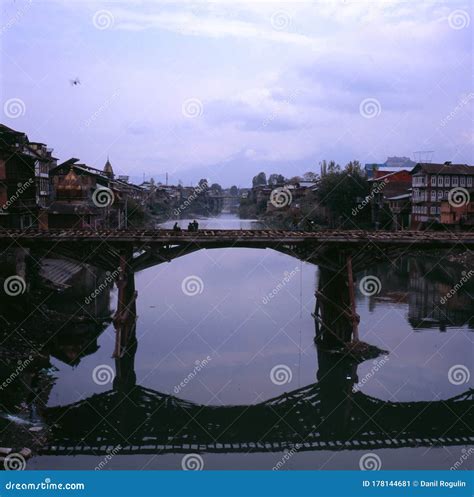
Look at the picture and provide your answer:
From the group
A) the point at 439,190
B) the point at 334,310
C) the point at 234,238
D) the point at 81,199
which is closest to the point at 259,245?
the point at 234,238

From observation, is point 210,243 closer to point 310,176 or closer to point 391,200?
point 391,200

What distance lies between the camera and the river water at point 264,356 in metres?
17.3

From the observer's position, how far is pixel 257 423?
64.4 feet

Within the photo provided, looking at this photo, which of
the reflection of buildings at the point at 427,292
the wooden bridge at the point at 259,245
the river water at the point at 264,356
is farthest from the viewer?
the reflection of buildings at the point at 427,292

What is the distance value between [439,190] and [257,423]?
43.9m

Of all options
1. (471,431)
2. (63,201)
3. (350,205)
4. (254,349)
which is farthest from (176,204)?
(471,431)

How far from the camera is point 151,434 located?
1895 cm

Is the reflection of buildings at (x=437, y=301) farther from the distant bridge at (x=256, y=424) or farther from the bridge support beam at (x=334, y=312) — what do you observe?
the distant bridge at (x=256, y=424)

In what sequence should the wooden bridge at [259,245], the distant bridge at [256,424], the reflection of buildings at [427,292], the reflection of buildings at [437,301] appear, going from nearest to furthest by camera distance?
1. the distant bridge at [256,424]
2. the wooden bridge at [259,245]
3. the reflection of buildings at [437,301]
4. the reflection of buildings at [427,292]

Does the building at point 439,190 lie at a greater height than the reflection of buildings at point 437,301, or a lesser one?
greater

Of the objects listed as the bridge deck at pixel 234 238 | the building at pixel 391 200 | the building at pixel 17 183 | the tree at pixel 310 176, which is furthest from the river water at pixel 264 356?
the tree at pixel 310 176

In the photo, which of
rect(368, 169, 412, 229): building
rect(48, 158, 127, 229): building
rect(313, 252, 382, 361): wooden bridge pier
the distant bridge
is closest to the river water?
the distant bridge

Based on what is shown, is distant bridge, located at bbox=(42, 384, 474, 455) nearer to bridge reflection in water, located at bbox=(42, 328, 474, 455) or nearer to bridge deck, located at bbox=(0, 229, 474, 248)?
bridge reflection in water, located at bbox=(42, 328, 474, 455)

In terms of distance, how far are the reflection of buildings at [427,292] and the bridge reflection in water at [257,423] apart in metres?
11.1
